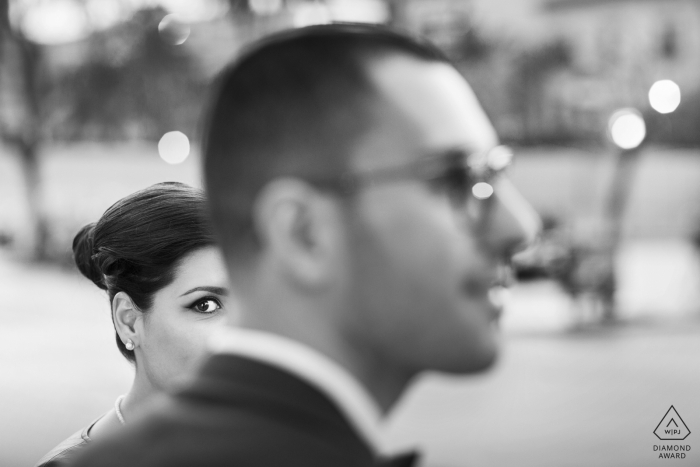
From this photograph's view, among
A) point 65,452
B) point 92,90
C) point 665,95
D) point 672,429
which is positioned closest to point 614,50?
point 92,90

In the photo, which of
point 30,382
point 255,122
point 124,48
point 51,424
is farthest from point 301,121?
point 124,48

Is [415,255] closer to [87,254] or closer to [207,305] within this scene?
[207,305]

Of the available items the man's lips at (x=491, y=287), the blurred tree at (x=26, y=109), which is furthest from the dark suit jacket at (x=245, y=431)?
the blurred tree at (x=26, y=109)

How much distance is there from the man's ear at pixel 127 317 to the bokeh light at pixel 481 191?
1.36 meters

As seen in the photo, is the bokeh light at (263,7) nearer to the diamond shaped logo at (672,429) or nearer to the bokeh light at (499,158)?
the diamond shaped logo at (672,429)

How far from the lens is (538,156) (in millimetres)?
40688

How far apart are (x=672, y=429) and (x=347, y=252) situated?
6.66 m

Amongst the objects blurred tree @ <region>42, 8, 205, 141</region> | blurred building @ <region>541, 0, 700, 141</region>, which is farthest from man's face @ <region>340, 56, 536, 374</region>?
blurred building @ <region>541, 0, 700, 141</region>

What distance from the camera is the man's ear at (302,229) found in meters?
1.17

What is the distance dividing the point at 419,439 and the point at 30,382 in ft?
18.6

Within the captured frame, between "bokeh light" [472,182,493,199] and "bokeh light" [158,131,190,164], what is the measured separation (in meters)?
38.2

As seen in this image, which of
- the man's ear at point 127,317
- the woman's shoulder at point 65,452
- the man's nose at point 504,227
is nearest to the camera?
the man's nose at point 504,227

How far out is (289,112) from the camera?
122 centimetres

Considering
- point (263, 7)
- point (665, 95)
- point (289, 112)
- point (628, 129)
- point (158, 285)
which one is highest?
point (263, 7)
